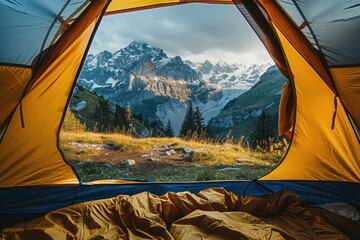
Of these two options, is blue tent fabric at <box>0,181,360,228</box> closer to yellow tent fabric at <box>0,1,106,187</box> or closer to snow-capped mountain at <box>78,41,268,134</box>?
yellow tent fabric at <box>0,1,106,187</box>

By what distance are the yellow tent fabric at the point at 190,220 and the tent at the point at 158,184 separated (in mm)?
422

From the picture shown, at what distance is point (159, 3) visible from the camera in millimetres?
2748

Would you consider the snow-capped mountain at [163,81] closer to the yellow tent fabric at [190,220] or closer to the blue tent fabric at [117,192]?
the blue tent fabric at [117,192]

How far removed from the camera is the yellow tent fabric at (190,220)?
1.78 meters

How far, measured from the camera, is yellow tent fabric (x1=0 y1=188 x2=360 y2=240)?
5.83 ft

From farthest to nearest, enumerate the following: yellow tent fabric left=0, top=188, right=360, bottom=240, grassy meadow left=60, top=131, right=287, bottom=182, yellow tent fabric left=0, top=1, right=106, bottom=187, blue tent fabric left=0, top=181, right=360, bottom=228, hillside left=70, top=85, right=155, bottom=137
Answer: hillside left=70, top=85, right=155, bottom=137
grassy meadow left=60, top=131, right=287, bottom=182
yellow tent fabric left=0, top=1, right=106, bottom=187
blue tent fabric left=0, top=181, right=360, bottom=228
yellow tent fabric left=0, top=188, right=360, bottom=240

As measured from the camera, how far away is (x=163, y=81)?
89.9 metres

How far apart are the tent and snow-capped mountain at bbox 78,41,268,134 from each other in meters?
58.3

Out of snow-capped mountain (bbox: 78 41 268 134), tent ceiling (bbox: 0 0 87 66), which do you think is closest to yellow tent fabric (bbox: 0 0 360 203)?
tent ceiling (bbox: 0 0 87 66)

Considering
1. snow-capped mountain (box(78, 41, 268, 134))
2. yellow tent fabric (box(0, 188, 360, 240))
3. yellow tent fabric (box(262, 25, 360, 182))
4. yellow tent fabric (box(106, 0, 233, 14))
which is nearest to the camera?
yellow tent fabric (box(0, 188, 360, 240))

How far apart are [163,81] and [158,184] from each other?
88.4m

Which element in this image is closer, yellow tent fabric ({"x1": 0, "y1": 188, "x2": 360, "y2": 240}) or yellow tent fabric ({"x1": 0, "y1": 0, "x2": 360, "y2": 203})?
yellow tent fabric ({"x1": 0, "y1": 188, "x2": 360, "y2": 240})

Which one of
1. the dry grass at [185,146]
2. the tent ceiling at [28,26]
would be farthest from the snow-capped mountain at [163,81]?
the tent ceiling at [28,26]

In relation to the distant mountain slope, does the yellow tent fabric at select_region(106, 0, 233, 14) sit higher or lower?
lower
